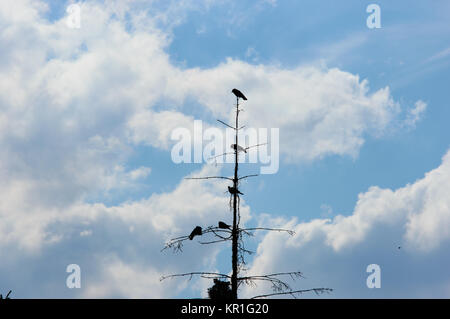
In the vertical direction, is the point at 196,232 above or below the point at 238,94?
below

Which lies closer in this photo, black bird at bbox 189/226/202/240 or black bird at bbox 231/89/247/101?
black bird at bbox 189/226/202/240

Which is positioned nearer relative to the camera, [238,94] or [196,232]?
[196,232]

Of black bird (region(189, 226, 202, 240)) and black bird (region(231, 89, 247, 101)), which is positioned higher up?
black bird (region(231, 89, 247, 101))

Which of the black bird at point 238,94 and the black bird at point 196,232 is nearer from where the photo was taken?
the black bird at point 196,232

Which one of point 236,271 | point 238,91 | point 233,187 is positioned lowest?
→ point 236,271

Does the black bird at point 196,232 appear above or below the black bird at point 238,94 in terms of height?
below
